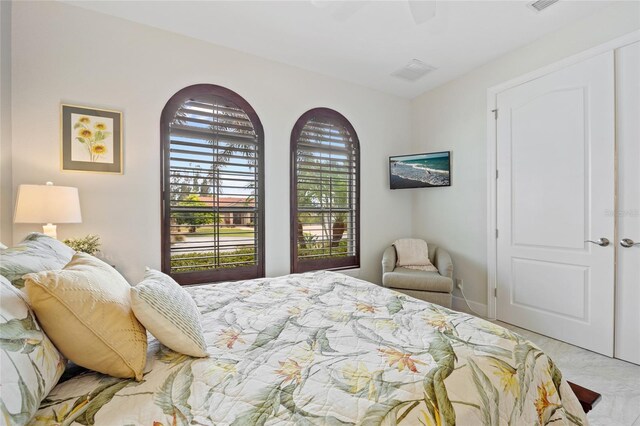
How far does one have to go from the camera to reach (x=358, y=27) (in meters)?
2.69

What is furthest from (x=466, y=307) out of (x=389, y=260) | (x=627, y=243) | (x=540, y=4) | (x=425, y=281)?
(x=540, y=4)

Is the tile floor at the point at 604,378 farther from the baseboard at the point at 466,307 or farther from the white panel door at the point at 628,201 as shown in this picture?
the baseboard at the point at 466,307

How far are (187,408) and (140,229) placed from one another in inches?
86.7

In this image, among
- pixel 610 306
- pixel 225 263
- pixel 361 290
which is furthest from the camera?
pixel 225 263

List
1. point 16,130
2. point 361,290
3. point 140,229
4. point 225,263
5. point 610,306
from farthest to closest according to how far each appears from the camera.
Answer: point 225,263 → point 140,229 → point 610,306 → point 16,130 → point 361,290

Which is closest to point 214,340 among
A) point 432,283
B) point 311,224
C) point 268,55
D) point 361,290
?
point 361,290

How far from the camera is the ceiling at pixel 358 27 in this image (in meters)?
2.39

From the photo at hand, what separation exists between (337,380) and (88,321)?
2.47 feet

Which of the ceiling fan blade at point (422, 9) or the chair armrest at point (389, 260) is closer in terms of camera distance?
the ceiling fan blade at point (422, 9)

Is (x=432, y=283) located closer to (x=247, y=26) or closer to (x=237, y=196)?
(x=237, y=196)

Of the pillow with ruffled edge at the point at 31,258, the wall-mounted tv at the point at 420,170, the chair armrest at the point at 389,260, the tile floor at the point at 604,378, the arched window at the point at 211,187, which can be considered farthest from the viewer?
the wall-mounted tv at the point at 420,170

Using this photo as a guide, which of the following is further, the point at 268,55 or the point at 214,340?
the point at 268,55

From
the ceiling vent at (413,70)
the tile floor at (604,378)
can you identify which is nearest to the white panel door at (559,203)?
the tile floor at (604,378)

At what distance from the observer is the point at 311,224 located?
138 inches
